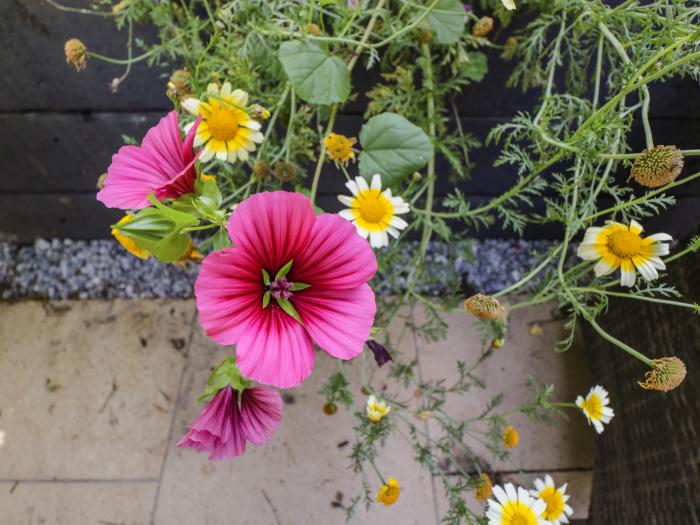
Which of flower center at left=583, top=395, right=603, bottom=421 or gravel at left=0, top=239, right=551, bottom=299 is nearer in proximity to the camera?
flower center at left=583, top=395, right=603, bottom=421

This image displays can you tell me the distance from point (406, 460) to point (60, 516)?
2.72 ft

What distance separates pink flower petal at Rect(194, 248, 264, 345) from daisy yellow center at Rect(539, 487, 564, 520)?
71cm

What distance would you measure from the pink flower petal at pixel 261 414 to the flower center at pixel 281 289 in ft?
0.41

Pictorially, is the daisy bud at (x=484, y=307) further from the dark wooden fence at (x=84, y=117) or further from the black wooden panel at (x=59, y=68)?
the black wooden panel at (x=59, y=68)

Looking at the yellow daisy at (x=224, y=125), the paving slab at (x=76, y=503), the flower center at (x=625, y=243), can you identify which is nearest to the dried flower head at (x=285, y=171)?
the yellow daisy at (x=224, y=125)

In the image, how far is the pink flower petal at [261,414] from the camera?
2.05 feet

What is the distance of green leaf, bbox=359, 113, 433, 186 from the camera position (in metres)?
0.84

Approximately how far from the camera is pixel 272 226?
534 millimetres

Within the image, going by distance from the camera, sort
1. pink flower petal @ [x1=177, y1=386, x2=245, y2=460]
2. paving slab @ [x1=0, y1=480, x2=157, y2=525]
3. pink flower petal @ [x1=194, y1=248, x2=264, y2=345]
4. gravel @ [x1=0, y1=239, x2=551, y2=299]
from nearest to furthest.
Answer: pink flower petal @ [x1=194, y1=248, x2=264, y2=345] → pink flower petal @ [x1=177, y1=386, x2=245, y2=460] → paving slab @ [x1=0, y1=480, x2=157, y2=525] → gravel @ [x1=0, y1=239, x2=551, y2=299]

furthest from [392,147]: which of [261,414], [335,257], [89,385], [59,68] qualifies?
[89,385]

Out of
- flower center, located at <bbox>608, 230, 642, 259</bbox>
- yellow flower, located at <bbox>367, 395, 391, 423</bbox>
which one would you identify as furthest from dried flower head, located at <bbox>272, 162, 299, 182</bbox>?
flower center, located at <bbox>608, 230, 642, 259</bbox>

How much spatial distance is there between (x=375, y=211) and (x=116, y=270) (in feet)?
3.46

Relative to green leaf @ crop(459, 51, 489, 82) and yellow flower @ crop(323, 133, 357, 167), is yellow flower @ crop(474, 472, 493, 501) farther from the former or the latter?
green leaf @ crop(459, 51, 489, 82)

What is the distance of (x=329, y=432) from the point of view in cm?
134
